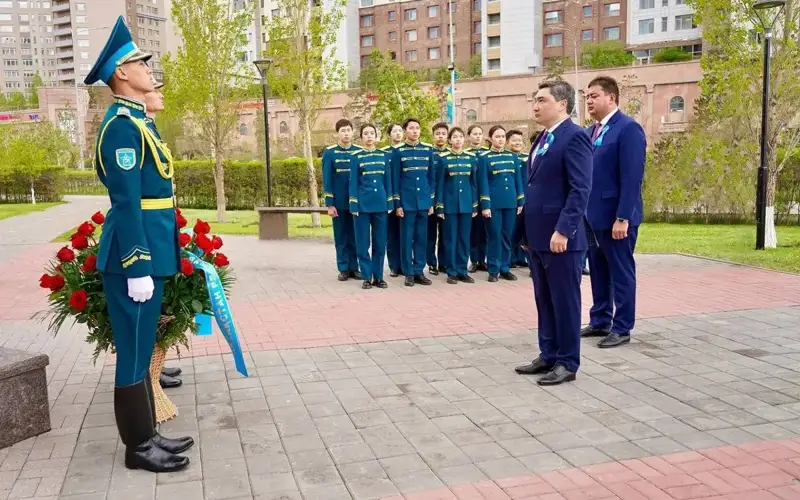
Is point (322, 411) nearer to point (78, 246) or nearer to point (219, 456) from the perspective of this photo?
point (219, 456)

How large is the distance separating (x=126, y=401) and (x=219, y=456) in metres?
0.57

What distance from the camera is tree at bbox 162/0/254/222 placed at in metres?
20.7

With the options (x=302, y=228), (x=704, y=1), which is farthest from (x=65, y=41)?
(x=704, y=1)

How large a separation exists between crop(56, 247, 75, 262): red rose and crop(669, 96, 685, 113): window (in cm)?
4814

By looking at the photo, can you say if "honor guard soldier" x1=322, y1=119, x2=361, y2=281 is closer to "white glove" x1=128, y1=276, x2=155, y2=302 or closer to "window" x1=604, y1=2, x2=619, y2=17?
"white glove" x1=128, y1=276, x2=155, y2=302

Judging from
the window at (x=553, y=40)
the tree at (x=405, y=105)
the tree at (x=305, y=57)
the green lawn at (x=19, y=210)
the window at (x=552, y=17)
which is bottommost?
the green lawn at (x=19, y=210)

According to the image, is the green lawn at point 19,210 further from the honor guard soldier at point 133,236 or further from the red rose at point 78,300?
the honor guard soldier at point 133,236

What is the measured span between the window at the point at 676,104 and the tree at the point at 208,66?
111ft

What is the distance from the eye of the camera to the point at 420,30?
71.1 meters

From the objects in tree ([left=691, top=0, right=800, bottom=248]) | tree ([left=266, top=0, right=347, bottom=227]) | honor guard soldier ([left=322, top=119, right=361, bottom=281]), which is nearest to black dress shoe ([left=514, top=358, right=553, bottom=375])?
honor guard soldier ([left=322, top=119, right=361, bottom=281])

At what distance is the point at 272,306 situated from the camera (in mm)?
8008

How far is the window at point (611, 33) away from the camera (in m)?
62.7

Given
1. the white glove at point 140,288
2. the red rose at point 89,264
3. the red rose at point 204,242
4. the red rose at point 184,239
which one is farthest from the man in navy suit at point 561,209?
the red rose at point 89,264

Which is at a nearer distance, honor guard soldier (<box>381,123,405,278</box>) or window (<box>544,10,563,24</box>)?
honor guard soldier (<box>381,123,405,278</box>)
